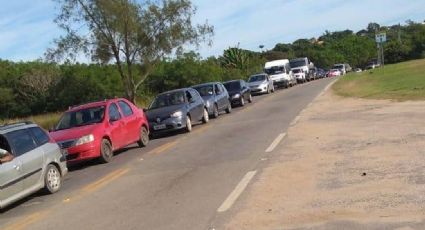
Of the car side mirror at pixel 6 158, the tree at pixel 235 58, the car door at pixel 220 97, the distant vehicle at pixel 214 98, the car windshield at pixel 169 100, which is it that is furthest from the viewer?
the tree at pixel 235 58

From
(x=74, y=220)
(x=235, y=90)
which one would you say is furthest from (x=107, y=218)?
(x=235, y=90)

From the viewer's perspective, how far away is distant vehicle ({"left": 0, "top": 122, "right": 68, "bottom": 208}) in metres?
10.4

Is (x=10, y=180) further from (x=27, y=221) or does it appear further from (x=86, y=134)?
(x=86, y=134)

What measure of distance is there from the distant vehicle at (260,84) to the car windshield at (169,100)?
22970mm

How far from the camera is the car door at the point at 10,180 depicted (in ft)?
33.7

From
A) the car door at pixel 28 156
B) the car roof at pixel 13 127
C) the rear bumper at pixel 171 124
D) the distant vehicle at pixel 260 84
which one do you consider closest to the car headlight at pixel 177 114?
the rear bumper at pixel 171 124

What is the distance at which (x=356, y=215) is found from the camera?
742cm

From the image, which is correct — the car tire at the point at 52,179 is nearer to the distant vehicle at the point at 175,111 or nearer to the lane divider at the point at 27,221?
the lane divider at the point at 27,221

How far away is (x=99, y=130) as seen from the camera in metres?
15.9

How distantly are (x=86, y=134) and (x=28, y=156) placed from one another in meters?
4.32

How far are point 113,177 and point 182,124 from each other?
888 centimetres

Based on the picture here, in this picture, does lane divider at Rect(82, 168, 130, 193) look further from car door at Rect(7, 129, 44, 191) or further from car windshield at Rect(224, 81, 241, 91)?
car windshield at Rect(224, 81, 241, 91)

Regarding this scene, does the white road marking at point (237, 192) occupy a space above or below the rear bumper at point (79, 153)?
below

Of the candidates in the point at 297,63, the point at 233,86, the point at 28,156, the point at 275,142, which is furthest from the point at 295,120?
the point at 297,63
